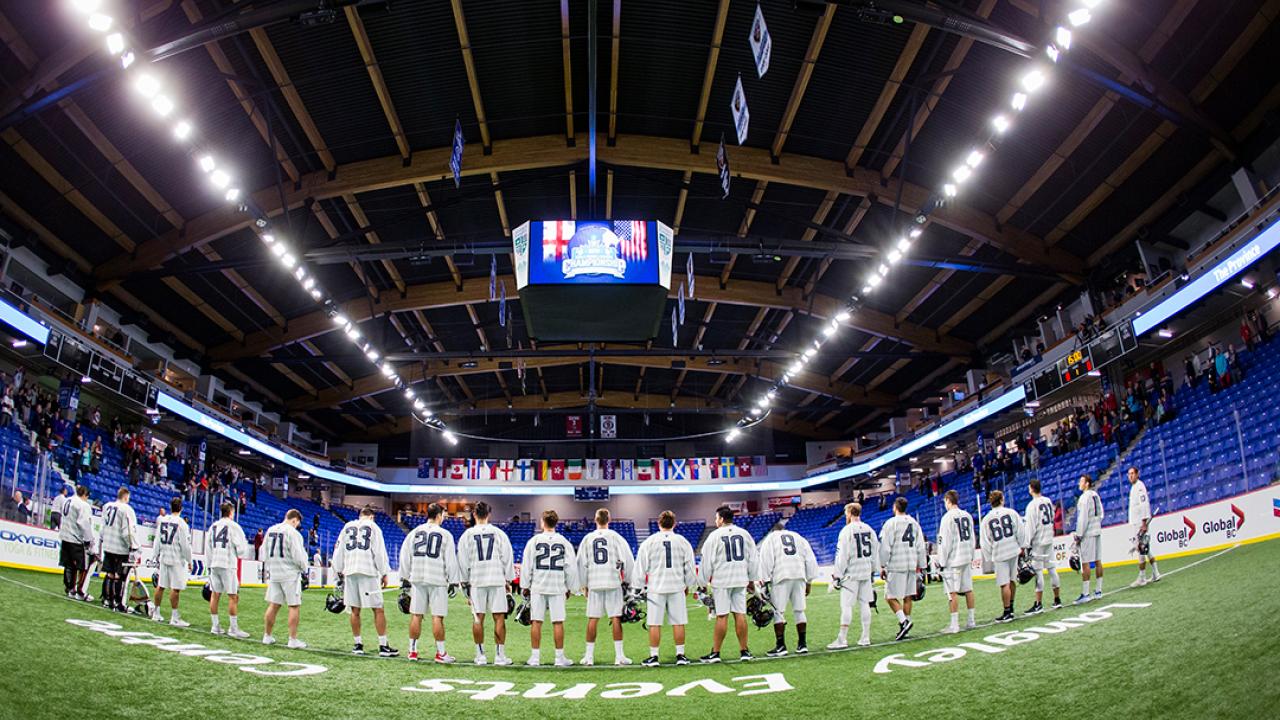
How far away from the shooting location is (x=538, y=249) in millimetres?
13883

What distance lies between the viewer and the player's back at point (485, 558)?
882 cm

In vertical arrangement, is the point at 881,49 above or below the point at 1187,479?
above

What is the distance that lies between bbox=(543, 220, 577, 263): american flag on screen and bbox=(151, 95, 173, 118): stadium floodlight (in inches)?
282

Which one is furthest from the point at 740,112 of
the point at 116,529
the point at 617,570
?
the point at 116,529

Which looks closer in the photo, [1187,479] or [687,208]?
[1187,479]

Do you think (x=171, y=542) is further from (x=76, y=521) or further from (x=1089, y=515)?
(x=1089, y=515)

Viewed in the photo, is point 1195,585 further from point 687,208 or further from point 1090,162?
point 687,208

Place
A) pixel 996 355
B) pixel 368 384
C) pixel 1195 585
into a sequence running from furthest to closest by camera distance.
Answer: pixel 368 384 → pixel 996 355 → pixel 1195 585

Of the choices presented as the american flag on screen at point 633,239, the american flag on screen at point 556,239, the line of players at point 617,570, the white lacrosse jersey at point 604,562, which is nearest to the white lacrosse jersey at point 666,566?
the line of players at point 617,570

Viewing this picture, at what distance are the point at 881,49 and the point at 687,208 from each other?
296 inches

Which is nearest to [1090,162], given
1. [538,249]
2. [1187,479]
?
[1187,479]

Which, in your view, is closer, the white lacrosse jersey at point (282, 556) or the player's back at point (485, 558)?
the player's back at point (485, 558)

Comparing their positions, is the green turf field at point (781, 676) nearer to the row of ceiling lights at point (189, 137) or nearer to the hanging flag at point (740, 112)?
the row of ceiling lights at point (189, 137)

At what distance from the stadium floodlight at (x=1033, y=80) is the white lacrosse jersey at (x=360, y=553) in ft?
44.4
